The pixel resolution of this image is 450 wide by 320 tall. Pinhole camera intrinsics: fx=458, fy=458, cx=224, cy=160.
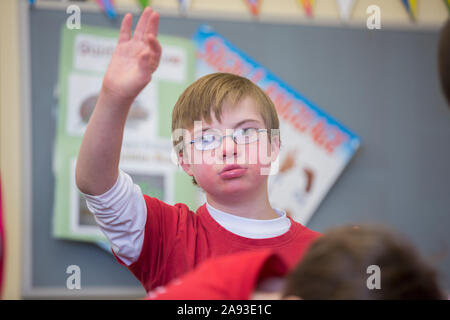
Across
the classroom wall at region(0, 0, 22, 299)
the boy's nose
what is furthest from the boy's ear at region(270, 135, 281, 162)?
the classroom wall at region(0, 0, 22, 299)

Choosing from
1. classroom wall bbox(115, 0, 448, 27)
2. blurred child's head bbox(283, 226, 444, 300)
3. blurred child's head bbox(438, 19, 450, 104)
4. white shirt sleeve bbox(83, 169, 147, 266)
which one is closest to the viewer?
blurred child's head bbox(283, 226, 444, 300)

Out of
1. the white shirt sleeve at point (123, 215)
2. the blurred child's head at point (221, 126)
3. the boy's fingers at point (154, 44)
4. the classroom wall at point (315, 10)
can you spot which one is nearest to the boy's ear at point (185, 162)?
the blurred child's head at point (221, 126)

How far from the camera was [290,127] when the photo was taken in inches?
65.5

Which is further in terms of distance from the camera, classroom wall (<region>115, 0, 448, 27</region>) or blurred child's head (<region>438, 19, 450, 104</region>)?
classroom wall (<region>115, 0, 448, 27</region>)

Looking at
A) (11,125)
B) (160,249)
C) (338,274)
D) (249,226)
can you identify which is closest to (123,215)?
(160,249)

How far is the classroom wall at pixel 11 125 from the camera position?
155cm

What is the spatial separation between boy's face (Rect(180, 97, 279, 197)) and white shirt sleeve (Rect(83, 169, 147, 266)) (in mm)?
103

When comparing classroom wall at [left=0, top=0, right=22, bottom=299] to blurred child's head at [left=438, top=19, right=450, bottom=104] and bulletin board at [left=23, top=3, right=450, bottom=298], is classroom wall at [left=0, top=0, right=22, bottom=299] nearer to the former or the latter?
bulletin board at [left=23, top=3, right=450, bottom=298]

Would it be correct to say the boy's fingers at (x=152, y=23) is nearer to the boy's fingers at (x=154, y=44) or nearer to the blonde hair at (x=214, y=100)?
the boy's fingers at (x=154, y=44)

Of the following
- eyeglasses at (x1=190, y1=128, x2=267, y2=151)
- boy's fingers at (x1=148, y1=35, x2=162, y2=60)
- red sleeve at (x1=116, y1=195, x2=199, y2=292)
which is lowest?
red sleeve at (x1=116, y1=195, x2=199, y2=292)

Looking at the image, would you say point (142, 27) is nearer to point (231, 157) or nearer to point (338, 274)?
point (231, 157)

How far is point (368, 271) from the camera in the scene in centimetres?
35

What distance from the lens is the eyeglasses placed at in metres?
0.66

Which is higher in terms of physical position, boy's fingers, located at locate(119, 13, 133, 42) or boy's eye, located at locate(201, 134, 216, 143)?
boy's fingers, located at locate(119, 13, 133, 42)
